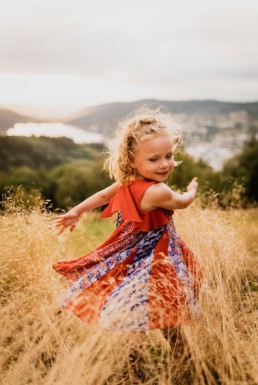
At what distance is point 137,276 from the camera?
2.35 m

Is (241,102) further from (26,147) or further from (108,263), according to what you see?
(108,263)

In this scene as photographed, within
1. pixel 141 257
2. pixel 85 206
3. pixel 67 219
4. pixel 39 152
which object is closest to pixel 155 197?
pixel 141 257

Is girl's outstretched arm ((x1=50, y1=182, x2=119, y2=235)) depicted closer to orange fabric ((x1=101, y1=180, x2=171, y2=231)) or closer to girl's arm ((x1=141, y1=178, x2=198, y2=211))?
orange fabric ((x1=101, y1=180, x2=171, y2=231))

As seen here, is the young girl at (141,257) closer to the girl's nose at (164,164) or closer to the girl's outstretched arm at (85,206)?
the girl's nose at (164,164)

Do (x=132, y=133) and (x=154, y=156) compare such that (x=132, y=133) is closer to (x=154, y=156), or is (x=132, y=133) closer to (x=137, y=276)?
(x=154, y=156)

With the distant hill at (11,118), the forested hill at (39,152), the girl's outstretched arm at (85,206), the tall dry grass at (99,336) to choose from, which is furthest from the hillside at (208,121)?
the girl's outstretched arm at (85,206)

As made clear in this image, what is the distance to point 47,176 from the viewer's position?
3903 centimetres

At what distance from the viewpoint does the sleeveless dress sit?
7.74 feet

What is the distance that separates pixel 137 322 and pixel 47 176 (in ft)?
123

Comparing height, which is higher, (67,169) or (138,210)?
(138,210)

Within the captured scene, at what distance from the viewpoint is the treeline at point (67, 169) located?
28.7m

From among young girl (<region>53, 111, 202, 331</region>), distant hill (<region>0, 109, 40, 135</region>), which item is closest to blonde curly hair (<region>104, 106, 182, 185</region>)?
young girl (<region>53, 111, 202, 331</region>)

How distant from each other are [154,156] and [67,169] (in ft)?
120

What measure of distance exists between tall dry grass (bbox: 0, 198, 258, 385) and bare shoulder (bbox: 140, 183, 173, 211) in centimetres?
53
